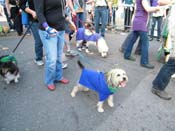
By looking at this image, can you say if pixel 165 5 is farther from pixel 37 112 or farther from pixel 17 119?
pixel 17 119

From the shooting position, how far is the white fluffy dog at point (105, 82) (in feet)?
9.37

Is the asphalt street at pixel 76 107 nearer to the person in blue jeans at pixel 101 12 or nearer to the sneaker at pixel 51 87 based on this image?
the sneaker at pixel 51 87

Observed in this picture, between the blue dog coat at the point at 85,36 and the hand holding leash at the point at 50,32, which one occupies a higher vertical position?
the hand holding leash at the point at 50,32

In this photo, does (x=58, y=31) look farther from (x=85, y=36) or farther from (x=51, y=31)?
(x=85, y=36)

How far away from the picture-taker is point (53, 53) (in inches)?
133

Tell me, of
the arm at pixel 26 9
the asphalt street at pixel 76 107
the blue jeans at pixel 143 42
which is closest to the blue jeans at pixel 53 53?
the asphalt street at pixel 76 107

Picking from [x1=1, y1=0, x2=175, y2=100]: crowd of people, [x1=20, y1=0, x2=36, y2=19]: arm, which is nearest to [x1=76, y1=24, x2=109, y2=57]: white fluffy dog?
[x1=1, y1=0, x2=175, y2=100]: crowd of people

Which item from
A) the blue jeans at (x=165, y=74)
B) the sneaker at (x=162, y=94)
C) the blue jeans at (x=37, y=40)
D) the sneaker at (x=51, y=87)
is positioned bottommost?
the sneaker at (x=162, y=94)

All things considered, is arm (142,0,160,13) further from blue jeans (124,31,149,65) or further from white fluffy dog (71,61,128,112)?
white fluffy dog (71,61,128,112)

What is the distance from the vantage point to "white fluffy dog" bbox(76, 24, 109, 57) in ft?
17.7

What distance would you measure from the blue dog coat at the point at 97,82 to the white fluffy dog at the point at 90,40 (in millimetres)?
2260

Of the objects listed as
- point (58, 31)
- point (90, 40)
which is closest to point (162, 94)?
point (58, 31)

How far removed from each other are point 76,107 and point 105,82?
643 mm

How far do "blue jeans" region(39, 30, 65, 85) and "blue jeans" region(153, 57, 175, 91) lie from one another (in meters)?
1.66
